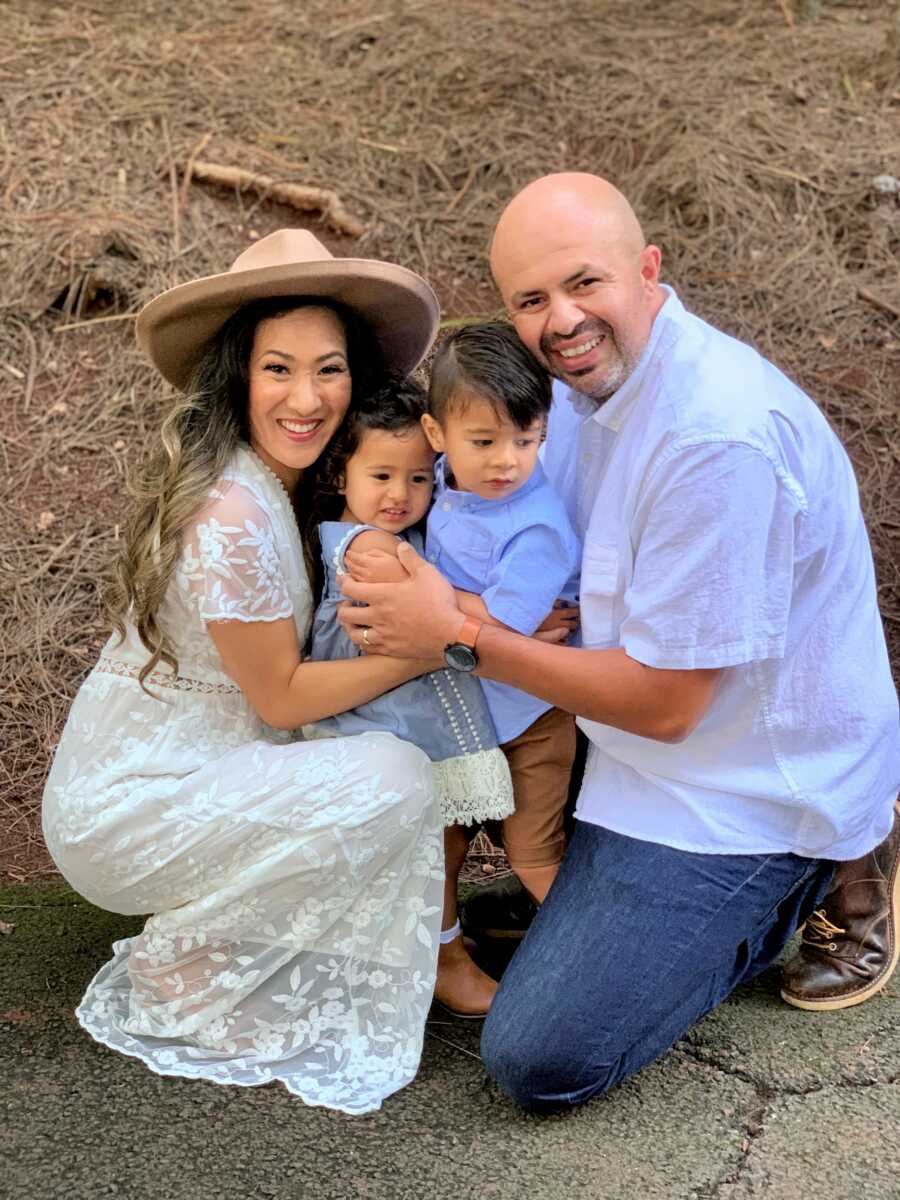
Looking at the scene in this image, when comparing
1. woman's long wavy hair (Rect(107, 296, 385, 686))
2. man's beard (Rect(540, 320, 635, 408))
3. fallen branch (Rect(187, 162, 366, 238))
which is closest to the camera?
man's beard (Rect(540, 320, 635, 408))

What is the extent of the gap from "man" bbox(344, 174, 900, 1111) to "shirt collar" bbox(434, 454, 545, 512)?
0.13 meters

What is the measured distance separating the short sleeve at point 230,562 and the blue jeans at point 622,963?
916mm

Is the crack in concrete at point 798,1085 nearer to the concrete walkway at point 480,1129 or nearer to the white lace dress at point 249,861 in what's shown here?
the concrete walkway at point 480,1129

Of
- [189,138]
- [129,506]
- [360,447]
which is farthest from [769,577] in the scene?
[189,138]

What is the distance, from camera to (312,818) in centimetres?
273

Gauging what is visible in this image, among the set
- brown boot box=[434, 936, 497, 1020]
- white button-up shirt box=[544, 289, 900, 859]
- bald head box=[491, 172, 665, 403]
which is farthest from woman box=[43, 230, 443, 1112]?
white button-up shirt box=[544, 289, 900, 859]

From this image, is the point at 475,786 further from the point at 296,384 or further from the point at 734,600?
the point at 296,384

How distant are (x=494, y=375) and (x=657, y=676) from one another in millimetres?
681

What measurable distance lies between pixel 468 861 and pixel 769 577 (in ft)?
5.29

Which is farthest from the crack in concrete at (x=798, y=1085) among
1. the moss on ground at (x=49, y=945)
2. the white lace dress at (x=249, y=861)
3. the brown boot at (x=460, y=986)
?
the moss on ground at (x=49, y=945)

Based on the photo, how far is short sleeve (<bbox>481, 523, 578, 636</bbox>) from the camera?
270cm

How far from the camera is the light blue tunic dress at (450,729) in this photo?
9.39 feet

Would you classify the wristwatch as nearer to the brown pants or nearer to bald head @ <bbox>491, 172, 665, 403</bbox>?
the brown pants

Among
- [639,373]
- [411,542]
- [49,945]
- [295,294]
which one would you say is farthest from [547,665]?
[49,945]
